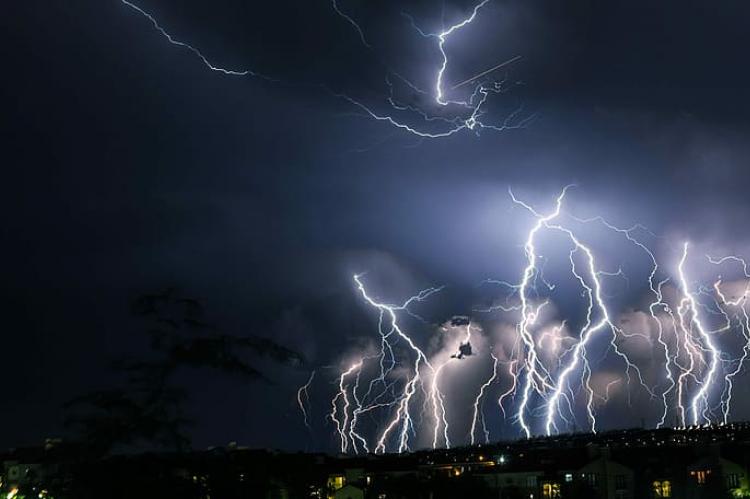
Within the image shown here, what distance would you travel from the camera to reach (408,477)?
130 ft

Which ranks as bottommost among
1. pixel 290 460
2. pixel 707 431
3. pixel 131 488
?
pixel 131 488

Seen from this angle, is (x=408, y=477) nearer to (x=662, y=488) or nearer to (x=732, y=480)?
(x=662, y=488)

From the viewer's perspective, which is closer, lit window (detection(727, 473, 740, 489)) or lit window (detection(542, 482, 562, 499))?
lit window (detection(727, 473, 740, 489))

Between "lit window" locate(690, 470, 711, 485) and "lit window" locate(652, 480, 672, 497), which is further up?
"lit window" locate(690, 470, 711, 485)

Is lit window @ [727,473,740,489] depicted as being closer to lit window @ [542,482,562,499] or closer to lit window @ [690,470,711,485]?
lit window @ [690,470,711,485]

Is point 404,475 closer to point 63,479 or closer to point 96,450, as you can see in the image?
point 63,479

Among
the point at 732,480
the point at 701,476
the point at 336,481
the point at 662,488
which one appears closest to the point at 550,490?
the point at 662,488

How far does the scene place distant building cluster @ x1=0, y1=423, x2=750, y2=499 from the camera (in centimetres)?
2684

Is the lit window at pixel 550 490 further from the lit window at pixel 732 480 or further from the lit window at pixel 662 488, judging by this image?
the lit window at pixel 732 480

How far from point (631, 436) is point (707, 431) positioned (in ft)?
22.1

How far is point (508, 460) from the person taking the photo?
45000 millimetres

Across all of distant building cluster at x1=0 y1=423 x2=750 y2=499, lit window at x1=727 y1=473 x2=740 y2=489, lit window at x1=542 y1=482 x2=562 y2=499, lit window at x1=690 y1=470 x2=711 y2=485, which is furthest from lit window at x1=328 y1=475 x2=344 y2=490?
lit window at x1=727 y1=473 x2=740 y2=489

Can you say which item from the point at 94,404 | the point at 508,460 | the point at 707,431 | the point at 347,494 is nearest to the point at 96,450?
the point at 94,404

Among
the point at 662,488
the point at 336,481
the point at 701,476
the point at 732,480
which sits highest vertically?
the point at 336,481
